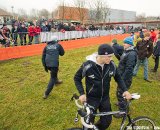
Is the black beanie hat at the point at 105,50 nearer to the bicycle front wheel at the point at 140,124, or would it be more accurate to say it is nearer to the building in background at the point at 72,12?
the bicycle front wheel at the point at 140,124

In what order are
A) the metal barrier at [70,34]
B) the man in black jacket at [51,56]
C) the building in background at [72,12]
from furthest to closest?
the building in background at [72,12] < the metal barrier at [70,34] < the man in black jacket at [51,56]

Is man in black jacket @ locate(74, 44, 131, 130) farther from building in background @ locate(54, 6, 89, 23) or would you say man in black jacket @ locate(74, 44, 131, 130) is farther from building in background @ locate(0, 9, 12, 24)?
building in background @ locate(54, 6, 89, 23)

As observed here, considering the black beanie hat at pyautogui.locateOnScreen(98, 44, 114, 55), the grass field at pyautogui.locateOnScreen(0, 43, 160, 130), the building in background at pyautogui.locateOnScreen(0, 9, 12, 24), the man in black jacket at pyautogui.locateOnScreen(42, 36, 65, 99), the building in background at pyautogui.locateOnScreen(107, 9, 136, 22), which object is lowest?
the grass field at pyautogui.locateOnScreen(0, 43, 160, 130)

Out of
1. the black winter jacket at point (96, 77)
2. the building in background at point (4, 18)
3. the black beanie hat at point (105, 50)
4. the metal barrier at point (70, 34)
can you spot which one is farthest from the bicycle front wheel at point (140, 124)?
the building in background at point (4, 18)

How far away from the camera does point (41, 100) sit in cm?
745

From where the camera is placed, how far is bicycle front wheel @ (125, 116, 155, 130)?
14.8 feet

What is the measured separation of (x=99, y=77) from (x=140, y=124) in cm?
148

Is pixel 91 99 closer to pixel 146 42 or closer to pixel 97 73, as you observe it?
pixel 97 73

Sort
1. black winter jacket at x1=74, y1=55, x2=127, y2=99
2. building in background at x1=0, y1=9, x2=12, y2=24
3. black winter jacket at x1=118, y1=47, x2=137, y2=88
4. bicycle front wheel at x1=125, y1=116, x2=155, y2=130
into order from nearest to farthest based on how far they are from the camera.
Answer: black winter jacket at x1=74, y1=55, x2=127, y2=99
bicycle front wheel at x1=125, y1=116, x2=155, y2=130
black winter jacket at x1=118, y1=47, x2=137, y2=88
building in background at x1=0, y1=9, x2=12, y2=24

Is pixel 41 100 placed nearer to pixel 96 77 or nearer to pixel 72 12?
pixel 96 77

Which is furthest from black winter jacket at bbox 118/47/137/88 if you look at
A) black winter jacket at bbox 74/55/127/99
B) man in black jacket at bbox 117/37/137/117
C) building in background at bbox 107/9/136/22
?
building in background at bbox 107/9/136/22

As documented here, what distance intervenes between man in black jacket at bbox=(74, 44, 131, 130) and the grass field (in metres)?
1.88

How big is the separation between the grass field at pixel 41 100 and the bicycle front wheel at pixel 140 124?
1.24 m

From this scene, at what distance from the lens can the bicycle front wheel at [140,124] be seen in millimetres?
4504
